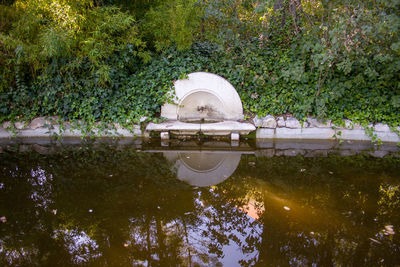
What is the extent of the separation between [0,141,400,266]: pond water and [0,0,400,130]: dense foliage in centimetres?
124

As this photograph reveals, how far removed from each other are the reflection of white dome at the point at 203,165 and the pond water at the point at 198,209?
2cm

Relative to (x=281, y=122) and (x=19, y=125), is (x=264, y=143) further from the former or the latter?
(x=19, y=125)

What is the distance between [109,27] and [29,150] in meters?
2.66

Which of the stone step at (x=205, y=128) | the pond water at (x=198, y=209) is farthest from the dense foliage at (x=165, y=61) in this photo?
the pond water at (x=198, y=209)

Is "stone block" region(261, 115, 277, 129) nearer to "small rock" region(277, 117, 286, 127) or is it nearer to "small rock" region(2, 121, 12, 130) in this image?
"small rock" region(277, 117, 286, 127)

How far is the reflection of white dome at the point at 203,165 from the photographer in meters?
4.38

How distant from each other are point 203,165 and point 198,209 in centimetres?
118

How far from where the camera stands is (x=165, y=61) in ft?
20.4

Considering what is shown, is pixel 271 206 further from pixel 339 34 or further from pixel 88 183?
pixel 339 34

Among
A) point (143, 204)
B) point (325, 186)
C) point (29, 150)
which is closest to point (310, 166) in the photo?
point (325, 186)

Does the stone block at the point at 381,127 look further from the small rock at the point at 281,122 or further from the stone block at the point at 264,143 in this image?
the stone block at the point at 264,143

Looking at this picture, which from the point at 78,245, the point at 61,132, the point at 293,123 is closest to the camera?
the point at 78,245

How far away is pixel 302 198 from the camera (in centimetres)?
382

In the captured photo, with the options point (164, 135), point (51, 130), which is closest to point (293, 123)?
point (164, 135)
